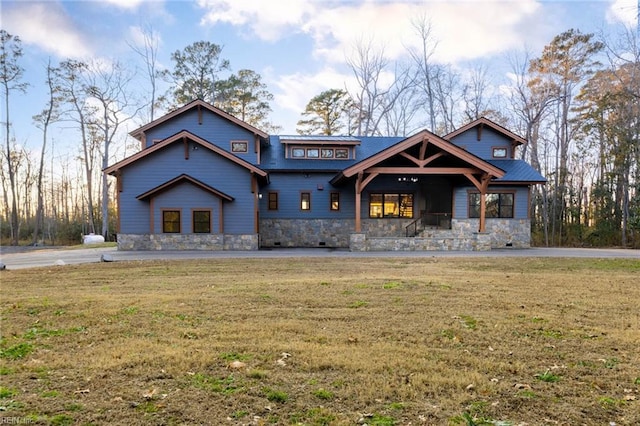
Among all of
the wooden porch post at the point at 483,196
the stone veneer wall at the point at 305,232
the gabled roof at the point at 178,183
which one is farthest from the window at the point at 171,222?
the wooden porch post at the point at 483,196

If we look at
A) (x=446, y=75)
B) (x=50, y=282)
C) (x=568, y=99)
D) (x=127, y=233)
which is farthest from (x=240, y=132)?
(x=568, y=99)

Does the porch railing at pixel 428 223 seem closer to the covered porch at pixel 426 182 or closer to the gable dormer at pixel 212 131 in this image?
the covered porch at pixel 426 182

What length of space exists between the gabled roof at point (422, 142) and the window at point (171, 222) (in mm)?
8176

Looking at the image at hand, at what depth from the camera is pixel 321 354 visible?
3918mm

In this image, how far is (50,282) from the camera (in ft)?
28.1

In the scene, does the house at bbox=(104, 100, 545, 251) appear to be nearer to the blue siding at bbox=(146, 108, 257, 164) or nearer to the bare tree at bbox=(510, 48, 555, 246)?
the blue siding at bbox=(146, 108, 257, 164)

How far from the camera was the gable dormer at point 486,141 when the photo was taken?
818 inches

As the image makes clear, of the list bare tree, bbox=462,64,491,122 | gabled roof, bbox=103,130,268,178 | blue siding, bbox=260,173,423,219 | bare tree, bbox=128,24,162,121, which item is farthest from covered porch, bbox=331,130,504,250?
bare tree, bbox=128,24,162,121

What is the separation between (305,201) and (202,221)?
226 inches

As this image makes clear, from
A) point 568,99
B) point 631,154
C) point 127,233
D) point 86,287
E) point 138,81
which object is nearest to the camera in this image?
point 86,287

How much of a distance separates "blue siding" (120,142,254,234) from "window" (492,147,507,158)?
46.0ft

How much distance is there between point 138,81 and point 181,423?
32.9 m

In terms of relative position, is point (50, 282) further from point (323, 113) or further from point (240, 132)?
point (323, 113)

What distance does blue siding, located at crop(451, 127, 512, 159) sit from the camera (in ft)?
68.4
